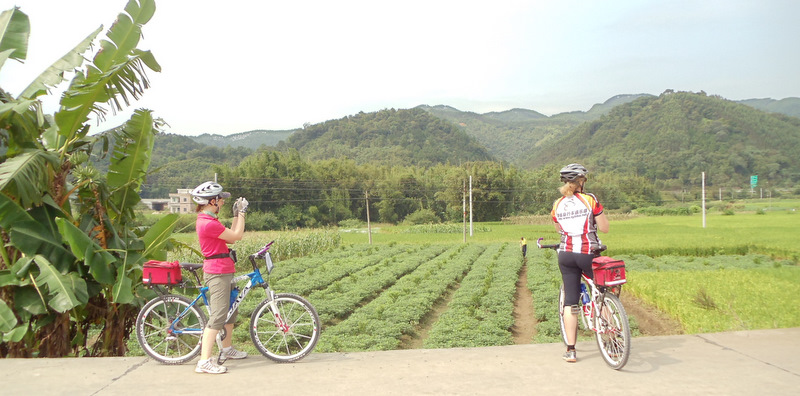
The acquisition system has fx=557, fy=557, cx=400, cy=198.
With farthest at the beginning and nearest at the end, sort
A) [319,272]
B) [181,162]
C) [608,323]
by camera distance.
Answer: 1. [181,162]
2. [319,272]
3. [608,323]

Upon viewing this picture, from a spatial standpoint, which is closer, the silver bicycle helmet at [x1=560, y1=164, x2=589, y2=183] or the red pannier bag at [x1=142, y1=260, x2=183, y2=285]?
the silver bicycle helmet at [x1=560, y1=164, x2=589, y2=183]

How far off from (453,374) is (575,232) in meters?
1.70

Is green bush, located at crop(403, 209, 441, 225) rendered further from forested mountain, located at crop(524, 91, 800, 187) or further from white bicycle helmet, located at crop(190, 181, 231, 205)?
white bicycle helmet, located at crop(190, 181, 231, 205)

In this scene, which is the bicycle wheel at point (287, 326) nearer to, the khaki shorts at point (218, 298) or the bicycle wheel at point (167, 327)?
the khaki shorts at point (218, 298)

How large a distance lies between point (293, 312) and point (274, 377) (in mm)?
930

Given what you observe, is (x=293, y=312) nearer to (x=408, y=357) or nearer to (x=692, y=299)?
(x=408, y=357)

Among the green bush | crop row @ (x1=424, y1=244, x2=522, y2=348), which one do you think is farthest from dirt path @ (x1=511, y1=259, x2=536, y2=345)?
the green bush

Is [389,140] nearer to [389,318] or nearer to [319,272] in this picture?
[319,272]

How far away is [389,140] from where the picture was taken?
137 meters

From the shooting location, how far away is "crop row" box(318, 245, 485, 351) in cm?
900

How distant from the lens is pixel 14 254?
6016mm

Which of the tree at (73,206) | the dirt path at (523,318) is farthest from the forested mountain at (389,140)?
the tree at (73,206)

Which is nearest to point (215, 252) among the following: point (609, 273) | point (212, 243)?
point (212, 243)

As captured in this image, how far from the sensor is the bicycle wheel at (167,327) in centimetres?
522
